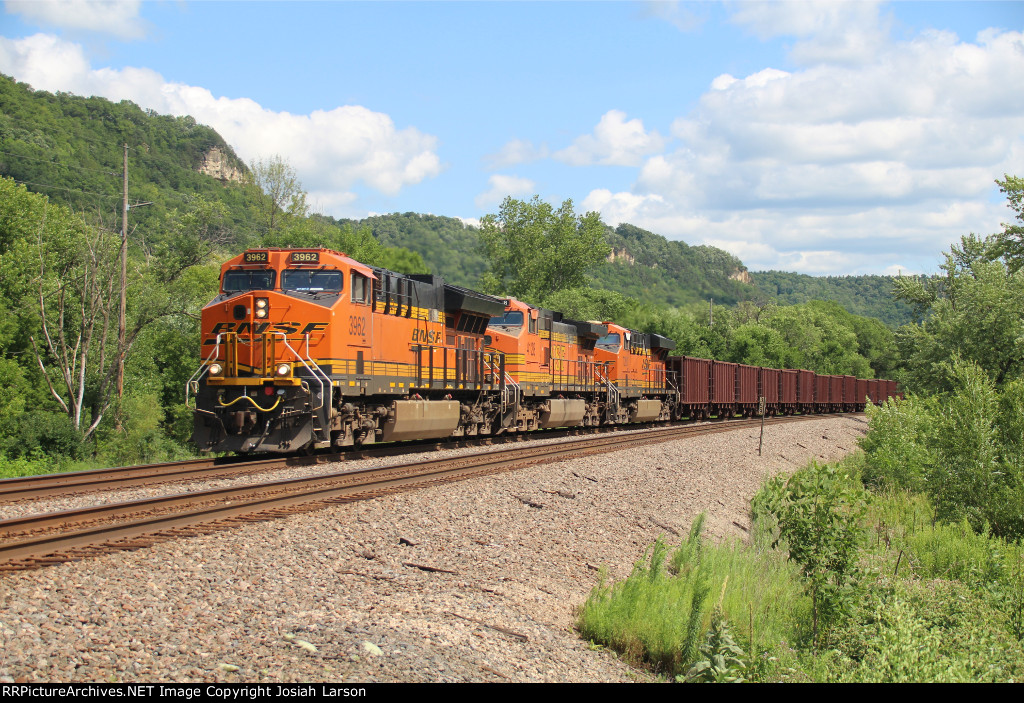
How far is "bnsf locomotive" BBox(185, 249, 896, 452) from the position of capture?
14.6m

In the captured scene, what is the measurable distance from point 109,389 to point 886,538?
33.1 metres

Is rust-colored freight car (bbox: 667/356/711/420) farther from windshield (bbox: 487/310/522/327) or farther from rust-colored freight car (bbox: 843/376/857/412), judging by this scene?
rust-colored freight car (bbox: 843/376/857/412)

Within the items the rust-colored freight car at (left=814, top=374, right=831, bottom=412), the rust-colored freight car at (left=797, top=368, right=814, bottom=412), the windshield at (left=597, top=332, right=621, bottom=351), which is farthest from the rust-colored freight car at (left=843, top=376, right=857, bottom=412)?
the windshield at (left=597, top=332, right=621, bottom=351)

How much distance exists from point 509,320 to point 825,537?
15698 millimetres

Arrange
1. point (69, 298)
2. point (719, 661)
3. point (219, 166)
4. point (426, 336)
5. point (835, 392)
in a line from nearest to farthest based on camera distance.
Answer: point (719, 661), point (426, 336), point (69, 298), point (835, 392), point (219, 166)

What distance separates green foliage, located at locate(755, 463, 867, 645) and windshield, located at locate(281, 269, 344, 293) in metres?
9.09

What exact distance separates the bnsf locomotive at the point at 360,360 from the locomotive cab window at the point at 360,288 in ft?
0.08

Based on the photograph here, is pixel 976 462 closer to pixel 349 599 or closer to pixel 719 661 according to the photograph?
pixel 719 661

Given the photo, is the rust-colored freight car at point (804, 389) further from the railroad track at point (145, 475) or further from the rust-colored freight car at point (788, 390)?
the railroad track at point (145, 475)

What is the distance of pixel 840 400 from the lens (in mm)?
57562

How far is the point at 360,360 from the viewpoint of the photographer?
51.8 feet

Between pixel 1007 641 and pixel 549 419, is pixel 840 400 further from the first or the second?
pixel 1007 641

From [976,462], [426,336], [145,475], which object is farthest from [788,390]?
[145,475]

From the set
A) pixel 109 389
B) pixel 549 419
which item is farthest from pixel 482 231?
pixel 549 419
